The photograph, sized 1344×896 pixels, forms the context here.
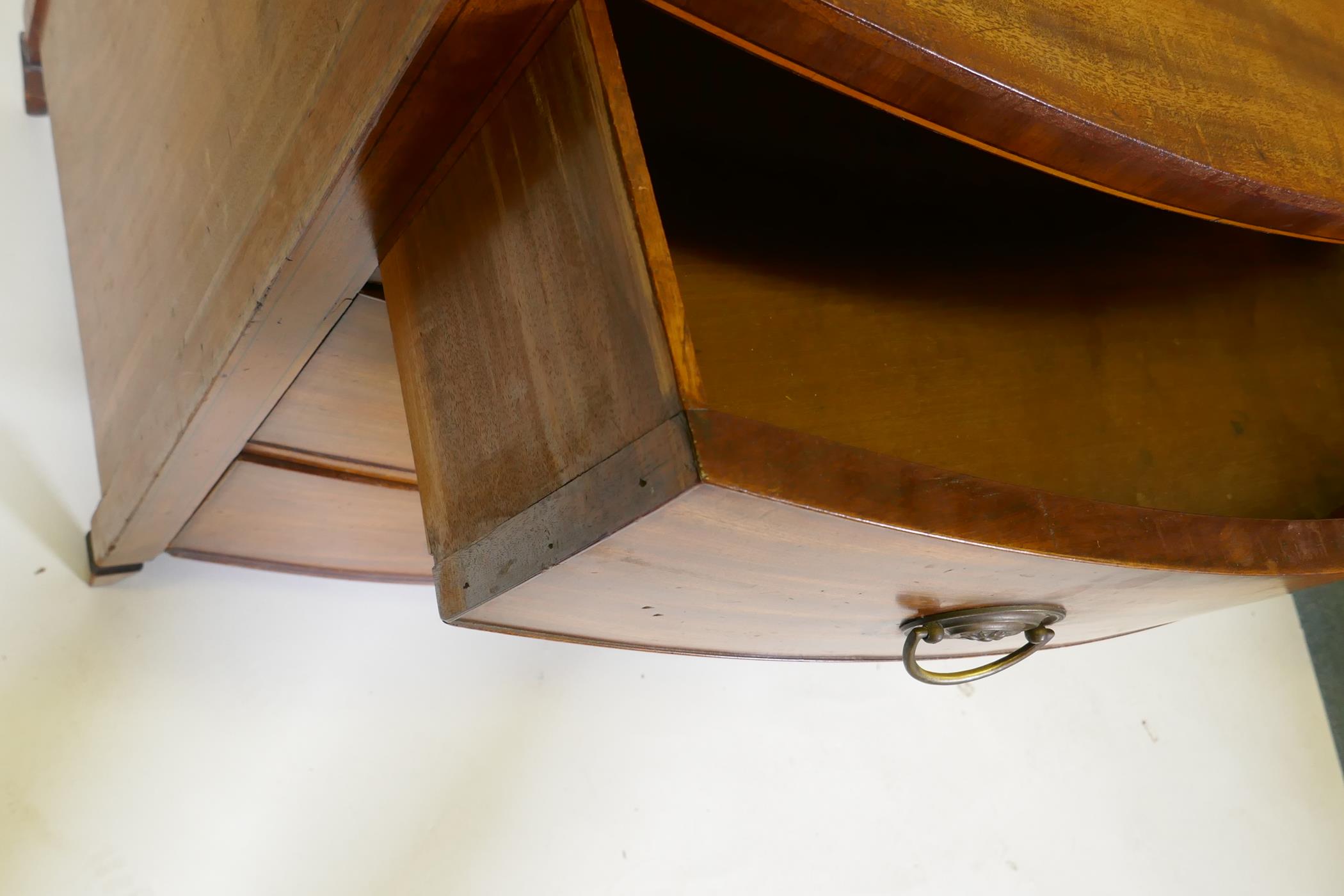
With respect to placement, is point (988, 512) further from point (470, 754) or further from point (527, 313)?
point (470, 754)

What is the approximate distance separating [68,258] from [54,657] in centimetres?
42

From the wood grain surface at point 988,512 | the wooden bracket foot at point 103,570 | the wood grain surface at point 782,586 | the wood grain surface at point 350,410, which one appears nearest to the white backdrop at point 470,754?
the wooden bracket foot at point 103,570

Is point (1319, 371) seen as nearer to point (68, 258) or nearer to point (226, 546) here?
point (226, 546)

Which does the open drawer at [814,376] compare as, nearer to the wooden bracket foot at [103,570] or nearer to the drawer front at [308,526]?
the drawer front at [308,526]

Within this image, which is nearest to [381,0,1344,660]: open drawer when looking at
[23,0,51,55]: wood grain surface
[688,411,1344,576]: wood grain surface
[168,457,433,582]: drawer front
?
[688,411,1344,576]: wood grain surface

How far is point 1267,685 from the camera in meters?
1.47

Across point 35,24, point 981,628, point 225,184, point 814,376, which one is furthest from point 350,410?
point 35,24

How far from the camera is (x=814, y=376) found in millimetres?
728

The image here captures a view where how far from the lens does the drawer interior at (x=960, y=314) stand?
2.32 feet

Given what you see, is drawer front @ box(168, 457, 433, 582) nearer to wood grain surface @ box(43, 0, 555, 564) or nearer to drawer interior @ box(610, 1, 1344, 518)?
wood grain surface @ box(43, 0, 555, 564)

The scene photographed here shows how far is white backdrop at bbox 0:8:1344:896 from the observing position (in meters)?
0.84

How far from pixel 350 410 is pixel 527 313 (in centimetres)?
33

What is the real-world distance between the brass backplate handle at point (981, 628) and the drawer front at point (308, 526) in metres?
0.45

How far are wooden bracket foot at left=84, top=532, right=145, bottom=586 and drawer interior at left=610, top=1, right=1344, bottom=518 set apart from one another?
0.55 metres
